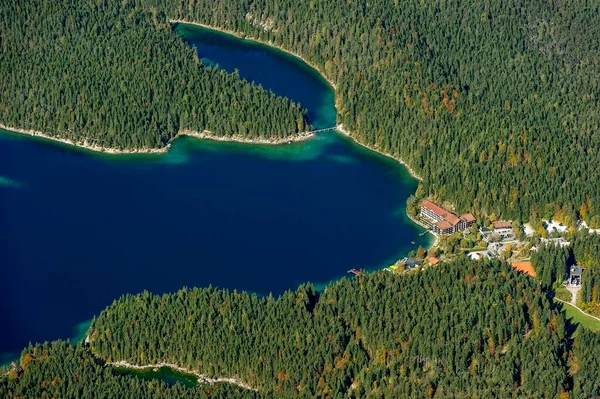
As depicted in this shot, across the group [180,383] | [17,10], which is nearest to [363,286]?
[180,383]

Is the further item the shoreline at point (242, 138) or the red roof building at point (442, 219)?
the shoreline at point (242, 138)

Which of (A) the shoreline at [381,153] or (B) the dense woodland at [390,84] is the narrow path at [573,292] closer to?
(B) the dense woodland at [390,84]

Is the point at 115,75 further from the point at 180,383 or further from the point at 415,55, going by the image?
the point at 180,383

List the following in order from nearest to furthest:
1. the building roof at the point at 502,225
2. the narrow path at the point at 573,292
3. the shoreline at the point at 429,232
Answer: the narrow path at the point at 573,292, the shoreline at the point at 429,232, the building roof at the point at 502,225

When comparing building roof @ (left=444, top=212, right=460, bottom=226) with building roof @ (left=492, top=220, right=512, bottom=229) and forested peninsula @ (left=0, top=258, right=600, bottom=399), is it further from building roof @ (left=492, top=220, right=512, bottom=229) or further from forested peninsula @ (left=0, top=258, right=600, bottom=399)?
forested peninsula @ (left=0, top=258, right=600, bottom=399)

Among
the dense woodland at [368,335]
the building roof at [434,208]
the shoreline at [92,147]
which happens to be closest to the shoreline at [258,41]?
the shoreline at [92,147]

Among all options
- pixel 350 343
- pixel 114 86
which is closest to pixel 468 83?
pixel 114 86
